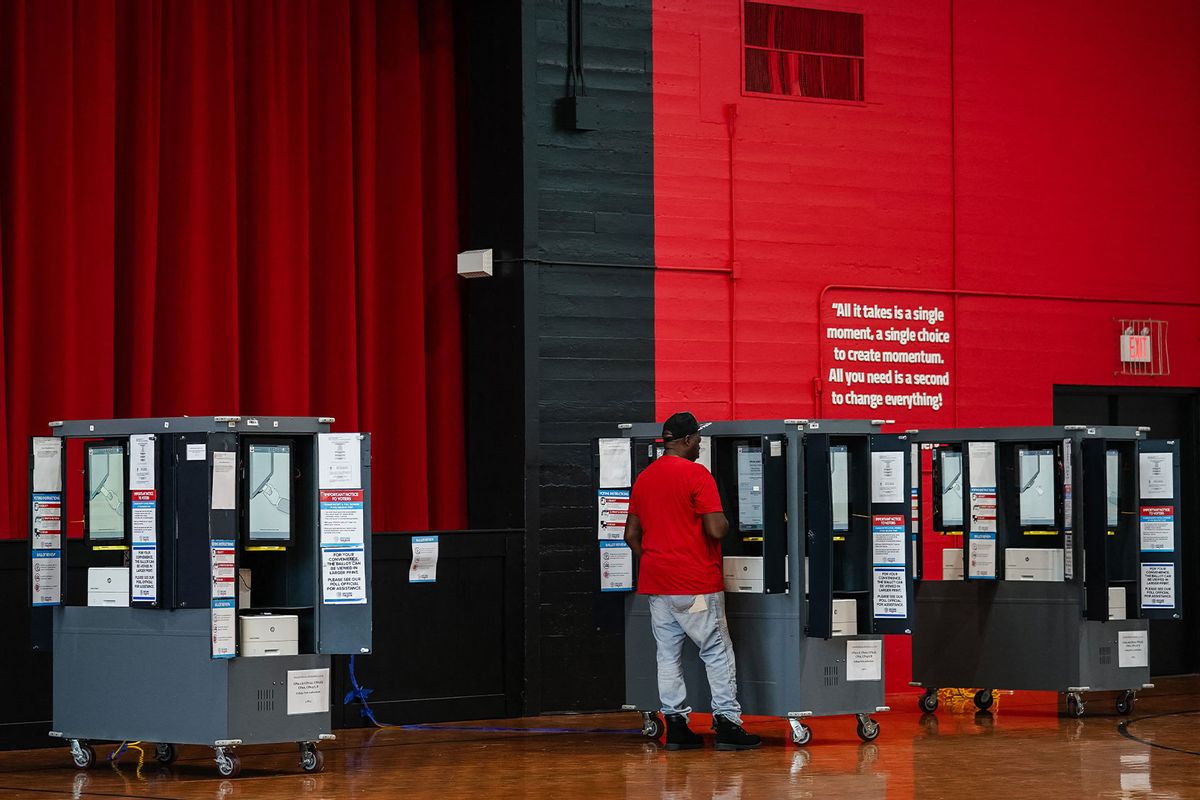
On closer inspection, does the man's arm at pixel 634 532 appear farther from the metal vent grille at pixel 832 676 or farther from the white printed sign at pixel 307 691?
the white printed sign at pixel 307 691

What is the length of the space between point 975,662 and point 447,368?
382 cm

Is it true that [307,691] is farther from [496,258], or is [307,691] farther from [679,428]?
[496,258]

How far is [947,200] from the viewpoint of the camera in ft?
46.2

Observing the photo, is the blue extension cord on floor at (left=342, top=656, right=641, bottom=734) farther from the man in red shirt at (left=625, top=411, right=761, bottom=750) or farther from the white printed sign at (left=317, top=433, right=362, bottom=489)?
the white printed sign at (left=317, top=433, right=362, bottom=489)

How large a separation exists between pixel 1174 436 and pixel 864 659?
5.96 metres

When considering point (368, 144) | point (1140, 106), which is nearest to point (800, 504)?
point (368, 144)

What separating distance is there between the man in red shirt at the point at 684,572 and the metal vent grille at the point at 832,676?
21.6 inches

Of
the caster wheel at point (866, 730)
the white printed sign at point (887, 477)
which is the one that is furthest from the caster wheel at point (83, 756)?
the white printed sign at point (887, 477)

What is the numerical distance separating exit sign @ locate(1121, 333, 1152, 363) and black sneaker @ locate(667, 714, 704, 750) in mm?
6152

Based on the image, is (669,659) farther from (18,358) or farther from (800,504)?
(18,358)

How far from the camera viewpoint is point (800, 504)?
33.8ft

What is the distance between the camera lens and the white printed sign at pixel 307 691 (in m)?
9.38

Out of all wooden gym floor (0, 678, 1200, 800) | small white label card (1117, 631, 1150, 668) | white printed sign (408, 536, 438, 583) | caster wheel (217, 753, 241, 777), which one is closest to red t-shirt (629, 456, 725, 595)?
wooden gym floor (0, 678, 1200, 800)

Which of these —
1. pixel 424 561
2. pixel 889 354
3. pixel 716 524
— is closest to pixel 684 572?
pixel 716 524
